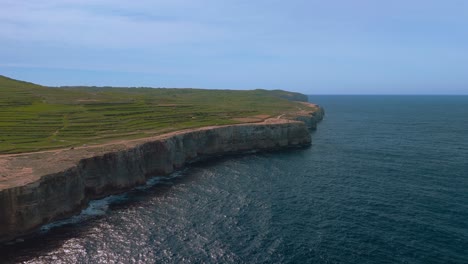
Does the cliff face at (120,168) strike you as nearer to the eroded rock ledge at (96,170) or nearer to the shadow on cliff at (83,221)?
the eroded rock ledge at (96,170)

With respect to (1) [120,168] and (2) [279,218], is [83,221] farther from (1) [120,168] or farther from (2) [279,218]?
(2) [279,218]

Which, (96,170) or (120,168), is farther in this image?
(120,168)

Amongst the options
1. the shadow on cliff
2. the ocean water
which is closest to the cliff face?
the shadow on cliff

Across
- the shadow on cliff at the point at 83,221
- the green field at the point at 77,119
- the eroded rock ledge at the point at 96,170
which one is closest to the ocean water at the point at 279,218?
→ the shadow on cliff at the point at 83,221

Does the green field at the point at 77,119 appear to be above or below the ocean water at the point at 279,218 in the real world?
above

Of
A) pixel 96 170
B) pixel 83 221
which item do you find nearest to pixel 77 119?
pixel 96 170

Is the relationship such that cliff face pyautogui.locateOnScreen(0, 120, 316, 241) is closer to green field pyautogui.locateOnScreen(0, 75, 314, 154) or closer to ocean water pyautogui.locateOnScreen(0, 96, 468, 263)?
ocean water pyautogui.locateOnScreen(0, 96, 468, 263)
